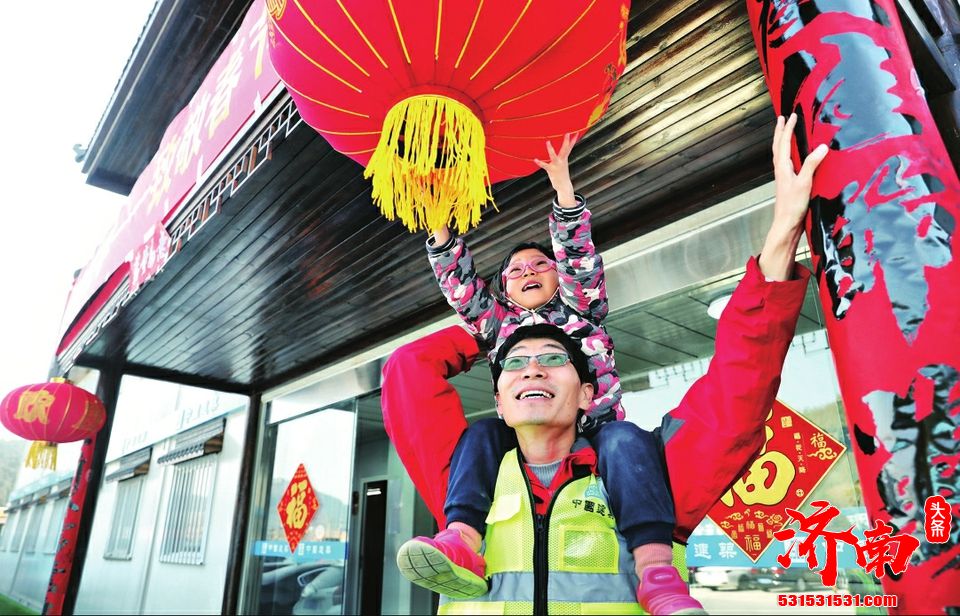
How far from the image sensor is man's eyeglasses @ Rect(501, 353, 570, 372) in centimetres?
147

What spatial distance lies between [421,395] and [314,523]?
6205 millimetres

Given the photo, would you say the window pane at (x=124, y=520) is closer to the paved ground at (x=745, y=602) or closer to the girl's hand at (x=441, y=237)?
the paved ground at (x=745, y=602)

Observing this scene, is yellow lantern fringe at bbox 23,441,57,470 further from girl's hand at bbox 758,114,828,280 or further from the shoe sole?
girl's hand at bbox 758,114,828,280

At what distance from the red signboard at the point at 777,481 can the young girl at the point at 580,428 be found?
2.40 m

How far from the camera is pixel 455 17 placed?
134 cm

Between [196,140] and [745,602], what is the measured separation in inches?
182

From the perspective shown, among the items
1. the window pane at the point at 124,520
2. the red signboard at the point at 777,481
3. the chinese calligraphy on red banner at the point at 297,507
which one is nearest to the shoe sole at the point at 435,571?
the red signboard at the point at 777,481

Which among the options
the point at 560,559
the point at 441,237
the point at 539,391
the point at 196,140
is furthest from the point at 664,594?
the point at 196,140

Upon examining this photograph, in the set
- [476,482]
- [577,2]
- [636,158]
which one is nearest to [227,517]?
[636,158]

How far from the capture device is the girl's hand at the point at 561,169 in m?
1.77

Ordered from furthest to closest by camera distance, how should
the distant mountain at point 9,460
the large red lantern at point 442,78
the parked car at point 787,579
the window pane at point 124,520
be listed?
the distant mountain at point 9,460 < the window pane at point 124,520 < the parked car at point 787,579 < the large red lantern at point 442,78

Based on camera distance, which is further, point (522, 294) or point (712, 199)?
point (712, 199)

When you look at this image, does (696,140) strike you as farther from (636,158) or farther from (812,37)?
(812,37)

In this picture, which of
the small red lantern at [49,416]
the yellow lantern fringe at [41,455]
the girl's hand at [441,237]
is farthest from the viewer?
the yellow lantern fringe at [41,455]
